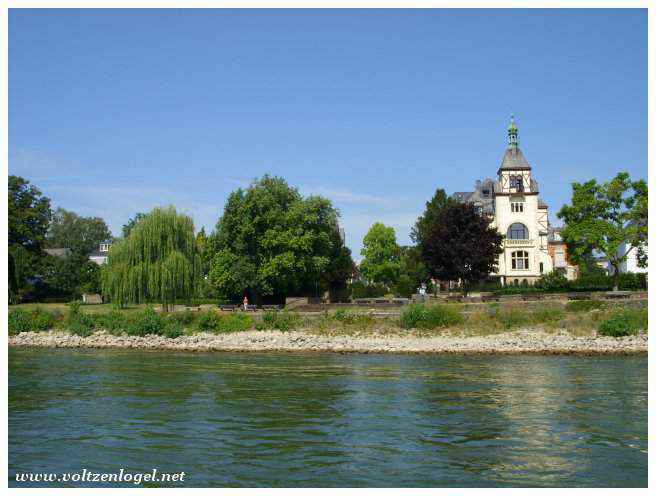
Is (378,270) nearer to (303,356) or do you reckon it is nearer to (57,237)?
(303,356)

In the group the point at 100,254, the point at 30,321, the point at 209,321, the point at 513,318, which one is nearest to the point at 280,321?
the point at 209,321

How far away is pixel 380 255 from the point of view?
78812mm

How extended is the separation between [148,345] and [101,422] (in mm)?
22836

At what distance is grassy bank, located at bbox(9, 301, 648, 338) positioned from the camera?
39250mm

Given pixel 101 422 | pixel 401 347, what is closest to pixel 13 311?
pixel 401 347

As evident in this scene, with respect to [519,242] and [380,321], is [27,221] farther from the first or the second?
[519,242]

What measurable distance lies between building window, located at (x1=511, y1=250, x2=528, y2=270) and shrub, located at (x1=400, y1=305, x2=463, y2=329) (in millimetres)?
36520

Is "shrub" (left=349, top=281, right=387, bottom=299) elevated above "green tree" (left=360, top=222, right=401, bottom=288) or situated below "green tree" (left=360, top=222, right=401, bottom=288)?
below

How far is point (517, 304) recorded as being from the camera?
138 feet

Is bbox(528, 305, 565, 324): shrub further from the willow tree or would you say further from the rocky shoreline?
the willow tree

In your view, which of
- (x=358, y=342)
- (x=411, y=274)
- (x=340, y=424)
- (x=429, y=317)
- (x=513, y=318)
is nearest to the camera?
(x=340, y=424)

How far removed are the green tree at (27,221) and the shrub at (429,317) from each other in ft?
131

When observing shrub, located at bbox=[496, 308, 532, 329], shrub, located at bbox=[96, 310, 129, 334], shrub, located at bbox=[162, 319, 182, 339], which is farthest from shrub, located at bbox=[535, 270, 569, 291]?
shrub, located at bbox=[96, 310, 129, 334]

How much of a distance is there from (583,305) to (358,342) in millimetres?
13691
